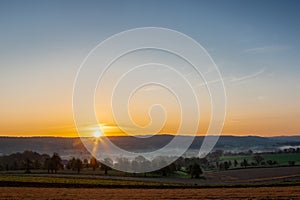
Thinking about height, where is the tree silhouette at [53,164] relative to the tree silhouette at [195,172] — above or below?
above

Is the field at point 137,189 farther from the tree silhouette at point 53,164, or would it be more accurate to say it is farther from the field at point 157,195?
the tree silhouette at point 53,164

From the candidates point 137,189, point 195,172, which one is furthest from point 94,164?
point 137,189

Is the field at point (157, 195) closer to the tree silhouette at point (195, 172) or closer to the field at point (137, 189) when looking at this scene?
the field at point (137, 189)

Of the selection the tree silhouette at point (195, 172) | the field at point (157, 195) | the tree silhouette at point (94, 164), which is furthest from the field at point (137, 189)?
the tree silhouette at point (94, 164)

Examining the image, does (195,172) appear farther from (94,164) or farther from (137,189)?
(137,189)

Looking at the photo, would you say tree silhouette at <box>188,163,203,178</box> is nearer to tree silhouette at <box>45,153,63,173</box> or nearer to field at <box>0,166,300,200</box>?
field at <box>0,166,300,200</box>

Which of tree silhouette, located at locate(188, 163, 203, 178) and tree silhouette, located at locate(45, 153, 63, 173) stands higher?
tree silhouette, located at locate(45, 153, 63, 173)

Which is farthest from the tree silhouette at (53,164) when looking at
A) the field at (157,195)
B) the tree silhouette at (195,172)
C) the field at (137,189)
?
the field at (157,195)

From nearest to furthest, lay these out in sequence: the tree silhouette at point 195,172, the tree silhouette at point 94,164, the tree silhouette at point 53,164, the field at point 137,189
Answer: the field at point 137,189
the tree silhouette at point 195,172
the tree silhouette at point 53,164
the tree silhouette at point 94,164

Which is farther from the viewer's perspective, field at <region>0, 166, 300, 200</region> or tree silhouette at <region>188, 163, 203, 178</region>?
tree silhouette at <region>188, 163, 203, 178</region>

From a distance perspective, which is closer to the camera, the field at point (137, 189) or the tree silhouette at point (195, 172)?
the field at point (137, 189)

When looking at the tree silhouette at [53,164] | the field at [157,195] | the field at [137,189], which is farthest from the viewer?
the tree silhouette at [53,164]


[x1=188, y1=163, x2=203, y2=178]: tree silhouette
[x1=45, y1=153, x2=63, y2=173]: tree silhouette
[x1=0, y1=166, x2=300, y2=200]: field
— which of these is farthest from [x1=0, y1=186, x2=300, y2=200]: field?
[x1=45, y1=153, x2=63, y2=173]: tree silhouette

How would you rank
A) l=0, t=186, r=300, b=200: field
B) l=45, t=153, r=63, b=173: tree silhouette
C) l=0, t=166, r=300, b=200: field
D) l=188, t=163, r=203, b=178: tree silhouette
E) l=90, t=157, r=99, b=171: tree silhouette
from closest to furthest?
l=0, t=186, r=300, b=200: field → l=0, t=166, r=300, b=200: field → l=188, t=163, r=203, b=178: tree silhouette → l=45, t=153, r=63, b=173: tree silhouette → l=90, t=157, r=99, b=171: tree silhouette
